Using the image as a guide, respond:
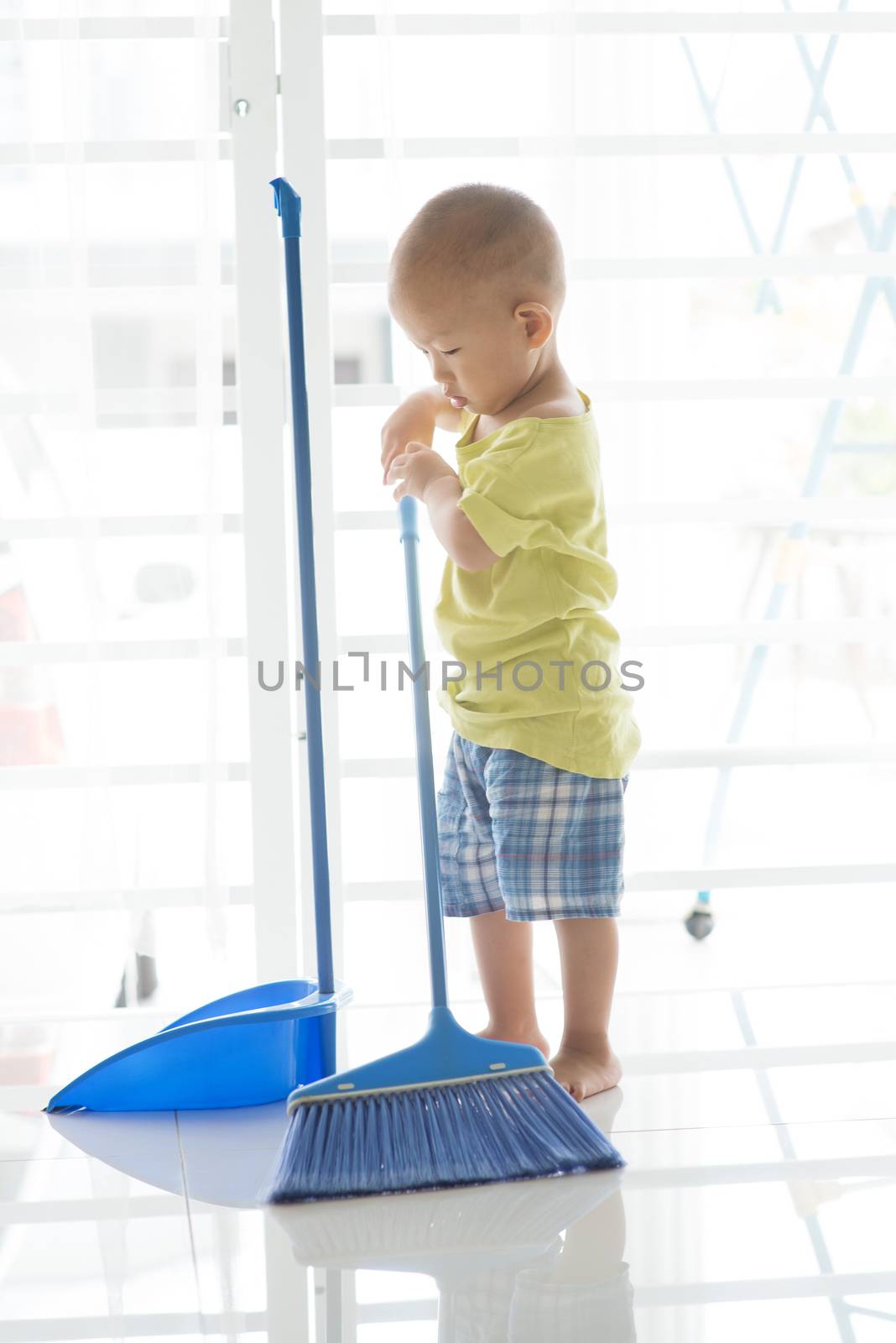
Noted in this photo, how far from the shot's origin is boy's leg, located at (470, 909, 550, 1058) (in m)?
1.25

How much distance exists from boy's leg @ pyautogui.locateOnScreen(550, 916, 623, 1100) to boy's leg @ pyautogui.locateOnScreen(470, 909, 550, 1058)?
47mm

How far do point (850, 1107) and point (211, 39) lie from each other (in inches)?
50.5

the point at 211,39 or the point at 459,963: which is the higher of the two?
the point at 211,39

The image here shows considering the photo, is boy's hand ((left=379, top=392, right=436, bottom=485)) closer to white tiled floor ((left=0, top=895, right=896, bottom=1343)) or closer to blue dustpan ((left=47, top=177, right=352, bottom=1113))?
blue dustpan ((left=47, top=177, right=352, bottom=1113))

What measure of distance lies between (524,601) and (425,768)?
0.62 feet

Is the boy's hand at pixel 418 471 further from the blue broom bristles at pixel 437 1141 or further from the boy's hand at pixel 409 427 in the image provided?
the blue broom bristles at pixel 437 1141

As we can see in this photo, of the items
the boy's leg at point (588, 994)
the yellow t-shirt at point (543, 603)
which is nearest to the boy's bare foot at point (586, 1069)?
the boy's leg at point (588, 994)

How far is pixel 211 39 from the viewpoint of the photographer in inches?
53.6

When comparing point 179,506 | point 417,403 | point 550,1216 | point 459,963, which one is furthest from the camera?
point 459,963

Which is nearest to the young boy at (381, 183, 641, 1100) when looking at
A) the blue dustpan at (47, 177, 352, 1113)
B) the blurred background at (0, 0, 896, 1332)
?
the blue dustpan at (47, 177, 352, 1113)

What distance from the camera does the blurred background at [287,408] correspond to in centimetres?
139

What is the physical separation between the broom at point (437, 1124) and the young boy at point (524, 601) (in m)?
0.16

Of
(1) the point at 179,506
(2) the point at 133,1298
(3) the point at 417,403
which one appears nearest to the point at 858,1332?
(2) the point at 133,1298

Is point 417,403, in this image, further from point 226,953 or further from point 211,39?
point 226,953
